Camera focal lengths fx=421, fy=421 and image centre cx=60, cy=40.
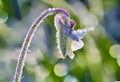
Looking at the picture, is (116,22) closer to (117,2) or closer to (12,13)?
(117,2)

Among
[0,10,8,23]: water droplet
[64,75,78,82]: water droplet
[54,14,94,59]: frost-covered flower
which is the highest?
[54,14,94,59]: frost-covered flower

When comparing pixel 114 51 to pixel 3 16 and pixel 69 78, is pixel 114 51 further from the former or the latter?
pixel 3 16

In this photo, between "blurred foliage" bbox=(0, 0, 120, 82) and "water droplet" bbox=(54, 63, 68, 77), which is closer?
"blurred foliage" bbox=(0, 0, 120, 82)

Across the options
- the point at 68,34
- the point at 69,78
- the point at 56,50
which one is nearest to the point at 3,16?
the point at 56,50

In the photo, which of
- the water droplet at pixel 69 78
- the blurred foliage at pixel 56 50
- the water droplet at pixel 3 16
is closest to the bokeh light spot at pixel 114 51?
the blurred foliage at pixel 56 50

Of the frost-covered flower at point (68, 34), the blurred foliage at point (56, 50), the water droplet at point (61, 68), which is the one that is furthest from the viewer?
the water droplet at point (61, 68)

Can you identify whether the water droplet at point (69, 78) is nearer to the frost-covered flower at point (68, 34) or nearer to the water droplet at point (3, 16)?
the water droplet at point (3, 16)

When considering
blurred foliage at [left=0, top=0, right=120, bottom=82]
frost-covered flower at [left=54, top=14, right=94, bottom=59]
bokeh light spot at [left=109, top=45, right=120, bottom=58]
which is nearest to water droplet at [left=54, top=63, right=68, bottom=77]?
blurred foliage at [left=0, top=0, right=120, bottom=82]

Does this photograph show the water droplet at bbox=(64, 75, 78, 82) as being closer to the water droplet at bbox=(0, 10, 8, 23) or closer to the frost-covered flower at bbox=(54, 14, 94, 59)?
the water droplet at bbox=(0, 10, 8, 23)
